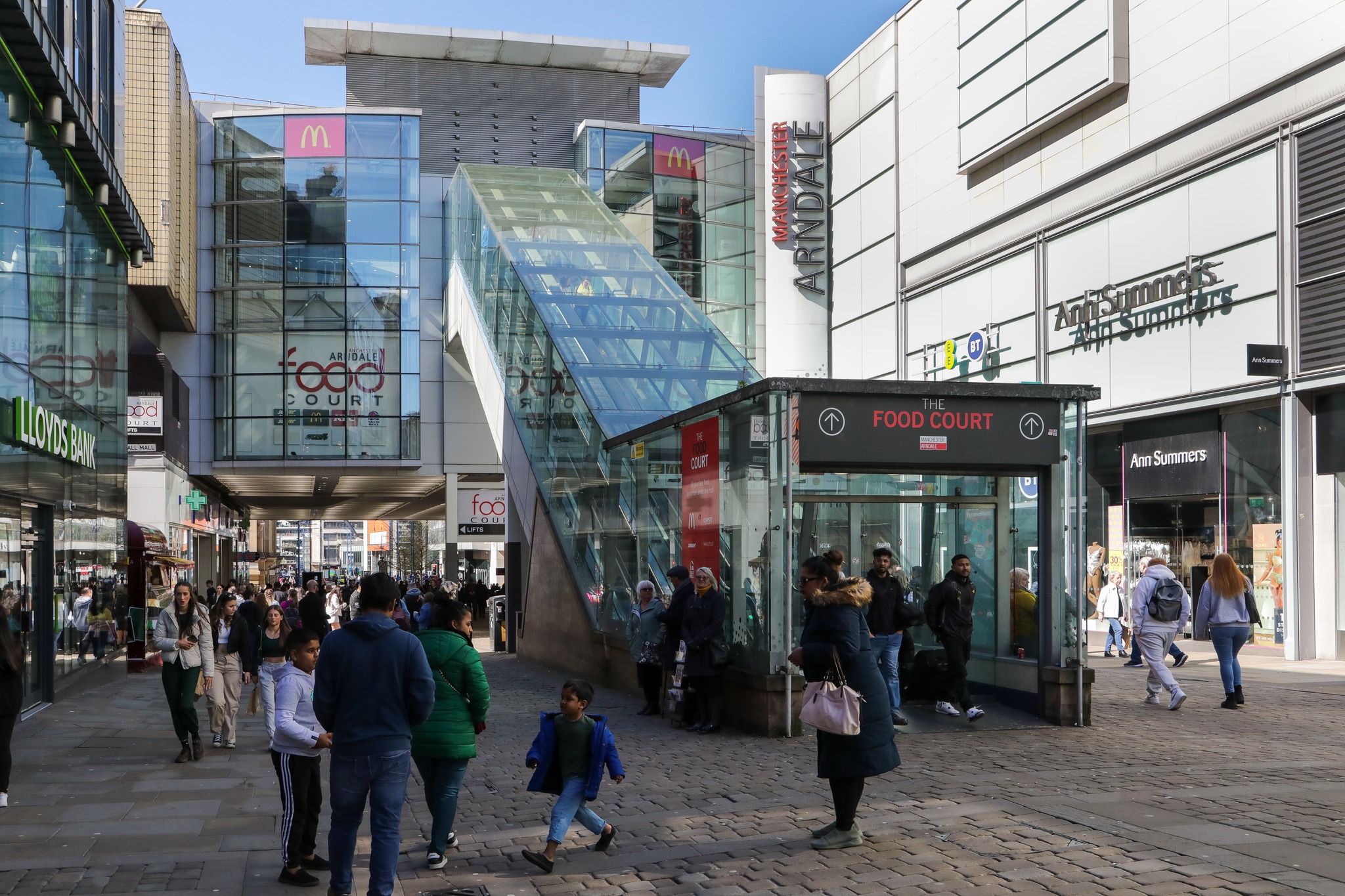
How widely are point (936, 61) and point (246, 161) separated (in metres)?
19.6

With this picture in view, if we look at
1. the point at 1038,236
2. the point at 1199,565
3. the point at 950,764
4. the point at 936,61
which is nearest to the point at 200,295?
the point at 936,61

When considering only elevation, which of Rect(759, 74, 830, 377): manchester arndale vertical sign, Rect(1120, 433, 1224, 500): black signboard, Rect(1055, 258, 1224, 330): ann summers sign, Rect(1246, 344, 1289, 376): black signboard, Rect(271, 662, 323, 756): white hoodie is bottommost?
Rect(271, 662, 323, 756): white hoodie

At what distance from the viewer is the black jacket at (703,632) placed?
1217 centimetres

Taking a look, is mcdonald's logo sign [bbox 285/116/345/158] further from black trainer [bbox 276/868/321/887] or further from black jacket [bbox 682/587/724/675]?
black trainer [bbox 276/868/321/887]

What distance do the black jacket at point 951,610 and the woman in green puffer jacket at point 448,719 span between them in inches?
244

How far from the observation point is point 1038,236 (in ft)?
89.8

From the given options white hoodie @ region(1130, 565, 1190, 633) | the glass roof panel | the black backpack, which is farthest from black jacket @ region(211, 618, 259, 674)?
the black backpack

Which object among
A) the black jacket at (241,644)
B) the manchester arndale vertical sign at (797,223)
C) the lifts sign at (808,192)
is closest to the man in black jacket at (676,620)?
the black jacket at (241,644)

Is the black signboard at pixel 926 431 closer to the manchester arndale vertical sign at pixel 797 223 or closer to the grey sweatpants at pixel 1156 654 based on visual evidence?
the grey sweatpants at pixel 1156 654

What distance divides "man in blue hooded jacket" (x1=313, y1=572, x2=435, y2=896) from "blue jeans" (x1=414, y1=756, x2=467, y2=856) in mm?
818

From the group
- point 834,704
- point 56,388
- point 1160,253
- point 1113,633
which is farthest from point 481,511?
point 834,704

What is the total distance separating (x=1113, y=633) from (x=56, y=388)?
1618cm

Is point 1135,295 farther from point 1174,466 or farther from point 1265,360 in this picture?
point 1265,360

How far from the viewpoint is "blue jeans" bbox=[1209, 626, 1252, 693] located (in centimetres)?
1342
